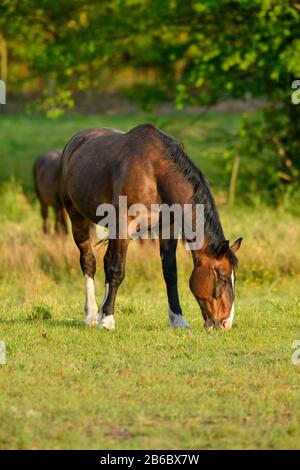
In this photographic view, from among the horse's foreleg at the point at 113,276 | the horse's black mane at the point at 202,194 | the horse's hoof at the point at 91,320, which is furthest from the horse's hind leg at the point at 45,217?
the horse's black mane at the point at 202,194

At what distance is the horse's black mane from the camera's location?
9.21 meters

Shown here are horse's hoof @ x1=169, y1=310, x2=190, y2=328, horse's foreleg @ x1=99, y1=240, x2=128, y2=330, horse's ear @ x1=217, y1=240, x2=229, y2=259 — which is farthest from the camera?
horse's hoof @ x1=169, y1=310, x2=190, y2=328

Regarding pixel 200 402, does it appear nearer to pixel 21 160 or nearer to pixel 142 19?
pixel 142 19

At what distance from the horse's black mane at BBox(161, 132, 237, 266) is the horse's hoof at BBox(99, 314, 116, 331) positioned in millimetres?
1202

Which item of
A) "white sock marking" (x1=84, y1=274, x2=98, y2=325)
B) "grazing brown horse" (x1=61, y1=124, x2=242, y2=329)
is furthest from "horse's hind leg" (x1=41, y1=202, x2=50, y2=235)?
"white sock marking" (x1=84, y1=274, x2=98, y2=325)

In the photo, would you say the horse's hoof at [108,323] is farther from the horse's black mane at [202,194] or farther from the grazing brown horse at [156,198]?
the horse's black mane at [202,194]

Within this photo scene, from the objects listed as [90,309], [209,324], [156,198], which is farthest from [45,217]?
[209,324]

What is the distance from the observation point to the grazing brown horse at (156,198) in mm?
9094

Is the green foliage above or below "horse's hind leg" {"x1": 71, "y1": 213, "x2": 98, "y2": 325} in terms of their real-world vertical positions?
above

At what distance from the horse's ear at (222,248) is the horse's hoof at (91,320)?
1584mm

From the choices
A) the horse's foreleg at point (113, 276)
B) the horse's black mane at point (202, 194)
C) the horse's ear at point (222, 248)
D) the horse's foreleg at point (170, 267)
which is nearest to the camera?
the horse's ear at point (222, 248)

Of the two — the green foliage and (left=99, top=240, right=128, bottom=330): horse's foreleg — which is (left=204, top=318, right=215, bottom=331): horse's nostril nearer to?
(left=99, top=240, right=128, bottom=330): horse's foreleg

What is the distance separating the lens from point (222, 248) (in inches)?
356

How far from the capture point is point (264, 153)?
2338 cm
